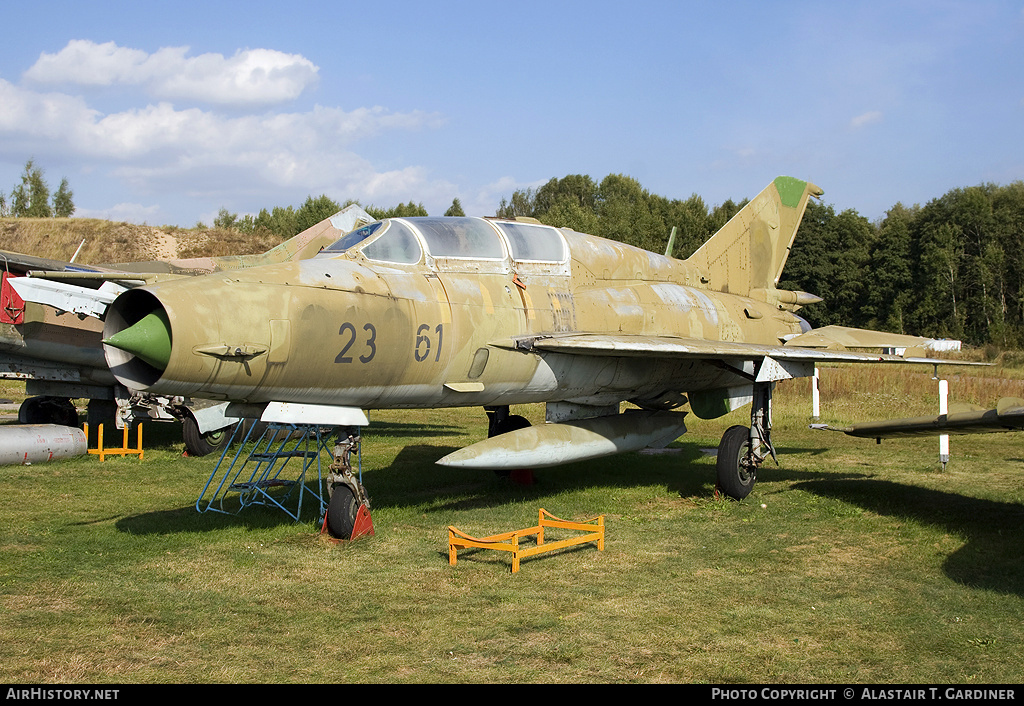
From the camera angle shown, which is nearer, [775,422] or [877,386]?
[775,422]

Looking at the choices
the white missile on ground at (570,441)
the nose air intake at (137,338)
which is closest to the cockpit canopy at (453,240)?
the white missile on ground at (570,441)

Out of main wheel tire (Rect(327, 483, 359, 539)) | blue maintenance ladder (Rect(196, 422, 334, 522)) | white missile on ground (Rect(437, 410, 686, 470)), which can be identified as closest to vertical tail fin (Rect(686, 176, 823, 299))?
white missile on ground (Rect(437, 410, 686, 470))

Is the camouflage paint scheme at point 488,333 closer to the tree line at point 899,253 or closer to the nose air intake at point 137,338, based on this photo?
the nose air intake at point 137,338

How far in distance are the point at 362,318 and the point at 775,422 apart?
47.3 feet

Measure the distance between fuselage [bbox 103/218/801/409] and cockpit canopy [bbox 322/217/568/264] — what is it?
19mm

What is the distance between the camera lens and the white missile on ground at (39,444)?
1320cm

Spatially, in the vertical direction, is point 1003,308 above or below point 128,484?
above

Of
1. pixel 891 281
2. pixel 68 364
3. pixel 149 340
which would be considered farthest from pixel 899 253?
pixel 149 340

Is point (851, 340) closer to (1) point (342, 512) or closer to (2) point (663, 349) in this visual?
(2) point (663, 349)

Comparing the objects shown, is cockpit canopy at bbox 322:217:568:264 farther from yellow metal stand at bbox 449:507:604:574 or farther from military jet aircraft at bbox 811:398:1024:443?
military jet aircraft at bbox 811:398:1024:443

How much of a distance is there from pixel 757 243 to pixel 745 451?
4.50m
